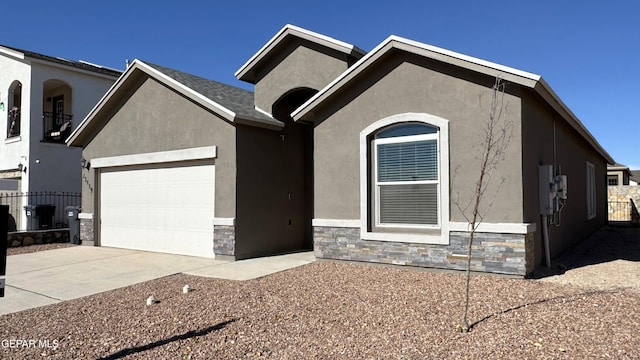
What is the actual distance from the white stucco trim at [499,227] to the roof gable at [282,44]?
17.4 ft

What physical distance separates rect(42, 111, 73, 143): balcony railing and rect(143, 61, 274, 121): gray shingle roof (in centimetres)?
795

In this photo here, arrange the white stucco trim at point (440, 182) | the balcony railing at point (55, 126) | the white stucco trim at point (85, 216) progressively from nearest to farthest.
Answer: the white stucco trim at point (440, 182)
the white stucco trim at point (85, 216)
the balcony railing at point (55, 126)

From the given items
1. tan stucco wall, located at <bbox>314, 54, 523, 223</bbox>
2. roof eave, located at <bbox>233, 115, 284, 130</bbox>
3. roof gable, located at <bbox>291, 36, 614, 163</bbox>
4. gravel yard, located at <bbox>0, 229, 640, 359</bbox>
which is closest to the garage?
roof eave, located at <bbox>233, 115, 284, 130</bbox>

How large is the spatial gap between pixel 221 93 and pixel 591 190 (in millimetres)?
14318

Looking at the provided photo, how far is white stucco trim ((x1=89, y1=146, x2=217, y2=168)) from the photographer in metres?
11.4

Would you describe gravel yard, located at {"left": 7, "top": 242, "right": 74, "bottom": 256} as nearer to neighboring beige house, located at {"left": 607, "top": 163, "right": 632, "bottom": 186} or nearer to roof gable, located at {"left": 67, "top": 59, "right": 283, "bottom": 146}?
roof gable, located at {"left": 67, "top": 59, "right": 283, "bottom": 146}

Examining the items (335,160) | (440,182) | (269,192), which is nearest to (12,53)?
(269,192)

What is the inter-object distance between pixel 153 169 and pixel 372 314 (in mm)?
9178

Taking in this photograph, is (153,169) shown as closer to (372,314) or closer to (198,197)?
(198,197)

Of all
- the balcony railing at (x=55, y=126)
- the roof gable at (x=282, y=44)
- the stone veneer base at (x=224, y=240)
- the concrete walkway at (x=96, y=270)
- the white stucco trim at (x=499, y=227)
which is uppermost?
the roof gable at (x=282, y=44)

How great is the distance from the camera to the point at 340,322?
5730mm

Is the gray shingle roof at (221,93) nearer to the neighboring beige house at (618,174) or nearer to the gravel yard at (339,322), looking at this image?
the gravel yard at (339,322)

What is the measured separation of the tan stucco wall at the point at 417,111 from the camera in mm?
7992

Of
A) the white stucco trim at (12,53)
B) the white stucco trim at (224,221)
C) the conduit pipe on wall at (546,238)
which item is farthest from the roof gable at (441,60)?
the white stucco trim at (12,53)
